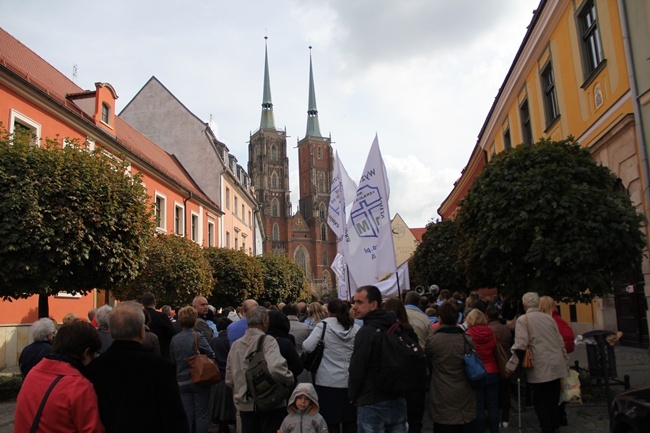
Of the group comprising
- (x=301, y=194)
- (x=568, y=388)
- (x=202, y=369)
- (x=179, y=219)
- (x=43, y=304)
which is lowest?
(x=568, y=388)

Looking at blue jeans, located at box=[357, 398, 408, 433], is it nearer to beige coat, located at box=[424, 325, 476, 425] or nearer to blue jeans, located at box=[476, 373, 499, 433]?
beige coat, located at box=[424, 325, 476, 425]

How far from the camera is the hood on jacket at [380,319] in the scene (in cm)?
463

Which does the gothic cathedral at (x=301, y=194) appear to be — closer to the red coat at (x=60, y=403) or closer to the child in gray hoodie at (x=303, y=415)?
the child in gray hoodie at (x=303, y=415)

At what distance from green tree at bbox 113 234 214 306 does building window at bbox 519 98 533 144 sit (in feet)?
40.3

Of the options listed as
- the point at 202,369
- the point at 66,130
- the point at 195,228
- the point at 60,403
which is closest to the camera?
the point at 60,403

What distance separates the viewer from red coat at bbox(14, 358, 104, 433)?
10.4 feet

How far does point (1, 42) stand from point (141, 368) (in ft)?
60.0

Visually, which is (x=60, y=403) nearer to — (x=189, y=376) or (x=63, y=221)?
(x=189, y=376)

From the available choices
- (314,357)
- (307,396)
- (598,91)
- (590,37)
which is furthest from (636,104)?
(307,396)

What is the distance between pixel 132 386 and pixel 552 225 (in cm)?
786

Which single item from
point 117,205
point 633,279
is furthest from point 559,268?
point 117,205

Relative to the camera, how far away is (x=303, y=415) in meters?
4.89

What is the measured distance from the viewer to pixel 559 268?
922cm

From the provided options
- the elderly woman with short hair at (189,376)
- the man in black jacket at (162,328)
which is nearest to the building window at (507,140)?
the man in black jacket at (162,328)
